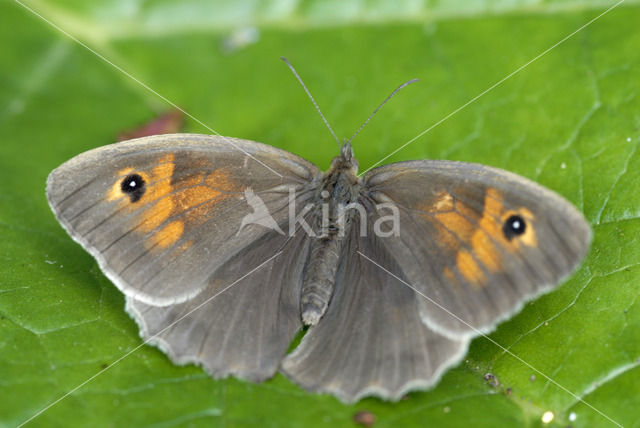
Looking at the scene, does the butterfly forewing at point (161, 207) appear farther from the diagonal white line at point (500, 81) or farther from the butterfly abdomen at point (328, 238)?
the diagonal white line at point (500, 81)

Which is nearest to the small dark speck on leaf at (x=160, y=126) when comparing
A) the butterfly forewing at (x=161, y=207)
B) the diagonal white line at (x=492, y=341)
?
the butterfly forewing at (x=161, y=207)

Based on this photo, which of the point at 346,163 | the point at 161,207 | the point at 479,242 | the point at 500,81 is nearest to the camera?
the point at 479,242

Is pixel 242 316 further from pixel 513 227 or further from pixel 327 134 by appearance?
pixel 327 134

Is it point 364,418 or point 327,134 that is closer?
point 364,418

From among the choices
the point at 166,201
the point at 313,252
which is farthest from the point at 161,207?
the point at 313,252

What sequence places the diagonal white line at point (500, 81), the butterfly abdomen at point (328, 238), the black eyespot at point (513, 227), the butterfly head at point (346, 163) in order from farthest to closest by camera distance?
the diagonal white line at point (500, 81) < the butterfly head at point (346, 163) < the butterfly abdomen at point (328, 238) < the black eyespot at point (513, 227)

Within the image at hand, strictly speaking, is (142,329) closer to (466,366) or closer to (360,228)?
(360,228)

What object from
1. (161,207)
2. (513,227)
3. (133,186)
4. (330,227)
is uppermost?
(133,186)

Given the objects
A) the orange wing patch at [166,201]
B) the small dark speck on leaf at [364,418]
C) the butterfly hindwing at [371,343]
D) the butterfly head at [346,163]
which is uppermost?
the orange wing patch at [166,201]
